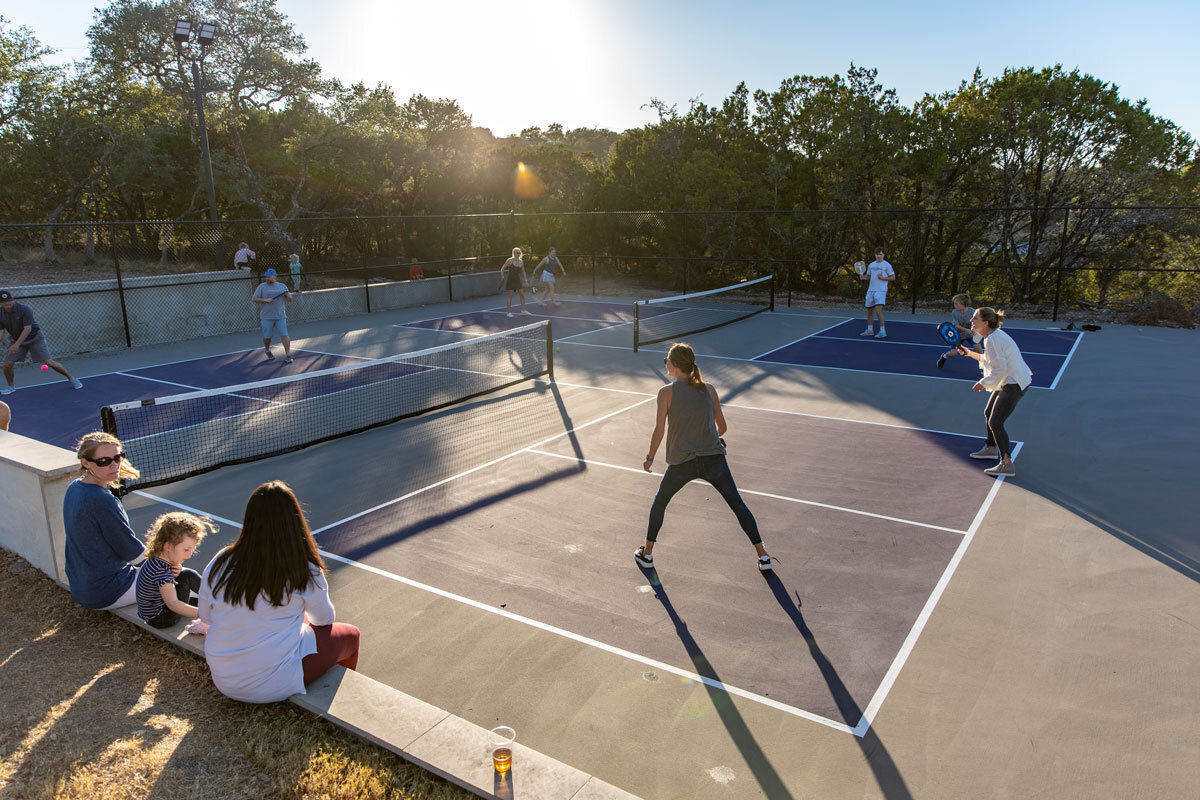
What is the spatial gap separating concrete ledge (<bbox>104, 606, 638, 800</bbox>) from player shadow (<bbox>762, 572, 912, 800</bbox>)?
1.54 metres

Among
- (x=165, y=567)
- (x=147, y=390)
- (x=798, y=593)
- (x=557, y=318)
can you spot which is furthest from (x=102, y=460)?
(x=557, y=318)

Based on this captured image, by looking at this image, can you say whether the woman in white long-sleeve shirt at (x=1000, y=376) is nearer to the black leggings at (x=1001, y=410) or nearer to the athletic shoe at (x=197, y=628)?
the black leggings at (x=1001, y=410)

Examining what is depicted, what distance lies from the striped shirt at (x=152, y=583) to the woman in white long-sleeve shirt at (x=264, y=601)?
2.68 ft

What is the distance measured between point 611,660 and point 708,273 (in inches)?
953

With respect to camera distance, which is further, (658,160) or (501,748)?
(658,160)

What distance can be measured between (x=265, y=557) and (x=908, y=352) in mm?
15018

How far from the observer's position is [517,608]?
603cm

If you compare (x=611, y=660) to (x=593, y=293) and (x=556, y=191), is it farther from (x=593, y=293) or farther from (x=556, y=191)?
(x=556, y=191)

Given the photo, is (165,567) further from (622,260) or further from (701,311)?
(622,260)

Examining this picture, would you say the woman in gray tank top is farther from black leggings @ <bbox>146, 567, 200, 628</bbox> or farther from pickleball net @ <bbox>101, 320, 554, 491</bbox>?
pickleball net @ <bbox>101, 320, 554, 491</bbox>

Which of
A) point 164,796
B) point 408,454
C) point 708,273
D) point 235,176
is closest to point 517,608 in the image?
point 164,796

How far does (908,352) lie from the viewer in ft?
53.9

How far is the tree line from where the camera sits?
2242 cm

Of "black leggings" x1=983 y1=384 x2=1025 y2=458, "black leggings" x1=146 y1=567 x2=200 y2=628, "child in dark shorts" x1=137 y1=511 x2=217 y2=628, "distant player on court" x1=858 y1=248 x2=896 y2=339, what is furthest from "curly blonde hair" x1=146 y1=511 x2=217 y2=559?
"distant player on court" x1=858 y1=248 x2=896 y2=339
